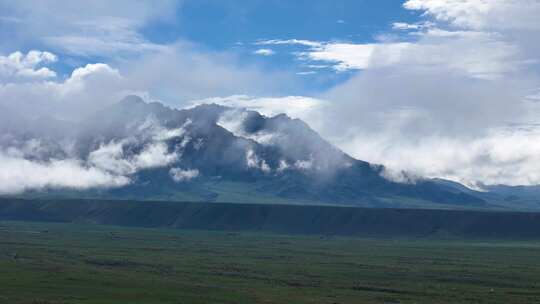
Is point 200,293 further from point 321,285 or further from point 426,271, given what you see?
point 426,271

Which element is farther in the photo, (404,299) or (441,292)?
(441,292)

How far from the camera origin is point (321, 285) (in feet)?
462

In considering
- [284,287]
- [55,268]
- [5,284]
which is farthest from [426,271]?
[5,284]

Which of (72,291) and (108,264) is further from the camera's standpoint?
(108,264)

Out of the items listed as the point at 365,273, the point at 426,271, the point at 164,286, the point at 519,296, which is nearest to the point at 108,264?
the point at 164,286

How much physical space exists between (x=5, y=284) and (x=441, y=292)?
6913 centimetres

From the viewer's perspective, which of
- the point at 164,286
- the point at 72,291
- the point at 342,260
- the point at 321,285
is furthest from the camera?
the point at 342,260

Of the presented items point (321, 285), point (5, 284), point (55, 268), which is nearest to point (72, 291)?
point (5, 284)

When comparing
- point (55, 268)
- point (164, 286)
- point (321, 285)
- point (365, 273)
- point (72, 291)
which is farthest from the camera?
point (365, 273)

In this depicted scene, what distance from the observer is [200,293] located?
124 metres

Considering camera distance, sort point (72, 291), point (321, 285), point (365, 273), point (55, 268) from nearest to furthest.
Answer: point (72, 291)
point (321, 285)
point (55, 268)
point (365, 273)

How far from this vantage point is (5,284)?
125062 mm

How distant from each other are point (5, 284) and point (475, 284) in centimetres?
8182

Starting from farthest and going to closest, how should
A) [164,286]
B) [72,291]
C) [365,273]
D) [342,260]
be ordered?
1. [342,260]
2. [365,273]
3. [164,286]
4. [72,291]
